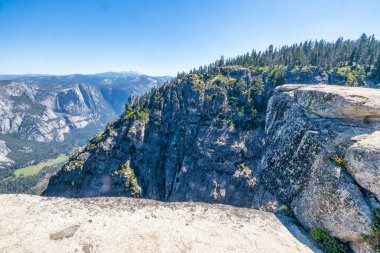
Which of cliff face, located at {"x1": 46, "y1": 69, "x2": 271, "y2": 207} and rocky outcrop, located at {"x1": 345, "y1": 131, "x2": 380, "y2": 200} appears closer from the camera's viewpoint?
rocky outcrop, located at {"x1": 345, "y1": 131, "x2": 380, "y2": 200}

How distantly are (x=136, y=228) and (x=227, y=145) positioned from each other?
8279 centimetres

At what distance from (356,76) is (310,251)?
12099 centimetres

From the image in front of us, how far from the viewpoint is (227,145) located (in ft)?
307

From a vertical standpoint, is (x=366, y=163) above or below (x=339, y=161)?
above

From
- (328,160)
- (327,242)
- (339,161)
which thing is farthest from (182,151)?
(327,242)

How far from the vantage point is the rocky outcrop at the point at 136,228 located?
37.8 ft

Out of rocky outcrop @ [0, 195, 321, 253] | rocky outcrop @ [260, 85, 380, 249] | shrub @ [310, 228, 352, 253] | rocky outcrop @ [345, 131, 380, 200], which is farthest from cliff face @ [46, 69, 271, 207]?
rocky outcrop @ [345, 131, 380, 200]

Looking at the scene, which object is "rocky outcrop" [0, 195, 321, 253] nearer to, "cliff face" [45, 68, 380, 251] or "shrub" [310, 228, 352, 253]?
"shrub" [310, 228, 352, 253]

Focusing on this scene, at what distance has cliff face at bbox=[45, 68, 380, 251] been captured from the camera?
45.5 feet

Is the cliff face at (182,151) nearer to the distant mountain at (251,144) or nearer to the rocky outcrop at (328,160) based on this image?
the distant mountain at (251,144)

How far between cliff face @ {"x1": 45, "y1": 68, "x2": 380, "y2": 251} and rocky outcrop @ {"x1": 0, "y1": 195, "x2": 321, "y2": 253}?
2.58m

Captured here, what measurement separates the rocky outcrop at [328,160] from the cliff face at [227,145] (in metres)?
0.06

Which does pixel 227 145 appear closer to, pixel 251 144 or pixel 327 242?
pixel 251 144

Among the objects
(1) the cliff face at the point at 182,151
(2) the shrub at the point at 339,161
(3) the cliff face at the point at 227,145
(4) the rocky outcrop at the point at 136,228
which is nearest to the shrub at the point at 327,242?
(4) the rocky outcrop at the point at 136,228
